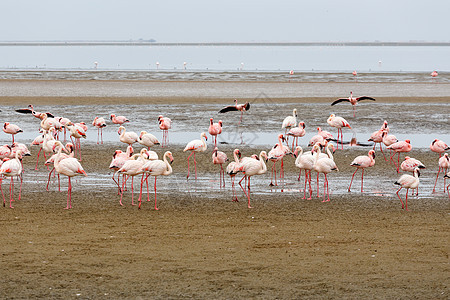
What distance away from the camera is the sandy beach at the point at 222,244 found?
8.51m

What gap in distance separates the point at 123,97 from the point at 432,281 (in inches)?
1111

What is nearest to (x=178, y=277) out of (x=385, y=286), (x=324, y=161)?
(x=385, y=286)

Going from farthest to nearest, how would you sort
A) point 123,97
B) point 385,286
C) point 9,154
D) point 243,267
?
point 123,97 → point 9,154 → point 243,267 → point 385,286

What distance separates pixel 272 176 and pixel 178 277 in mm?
7231

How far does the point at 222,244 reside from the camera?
404 inches

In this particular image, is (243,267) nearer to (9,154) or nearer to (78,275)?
(78,275)

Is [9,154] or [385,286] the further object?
[9,154]

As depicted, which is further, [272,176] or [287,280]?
[272,176]

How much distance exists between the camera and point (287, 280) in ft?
28.7

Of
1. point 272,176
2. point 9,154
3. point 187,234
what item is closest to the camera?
point 187,234

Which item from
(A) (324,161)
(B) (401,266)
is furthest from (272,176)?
(B) (401,266)

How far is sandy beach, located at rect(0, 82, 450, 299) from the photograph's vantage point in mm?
8508

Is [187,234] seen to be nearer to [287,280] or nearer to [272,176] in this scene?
[287,280]

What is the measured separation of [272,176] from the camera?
15828 millimetres
